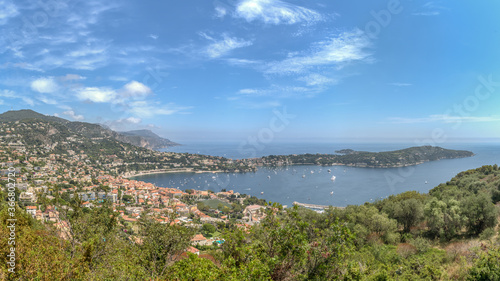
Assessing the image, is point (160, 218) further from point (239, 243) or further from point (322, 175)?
point (322, 175)

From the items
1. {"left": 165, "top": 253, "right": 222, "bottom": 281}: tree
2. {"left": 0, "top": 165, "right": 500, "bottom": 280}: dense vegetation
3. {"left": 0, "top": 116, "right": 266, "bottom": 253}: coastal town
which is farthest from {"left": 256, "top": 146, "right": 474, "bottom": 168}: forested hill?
{"left": 165, "top": 253, "right": 222, "bottom": 281}: tree

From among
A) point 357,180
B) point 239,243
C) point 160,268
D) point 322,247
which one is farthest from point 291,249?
point 357,180

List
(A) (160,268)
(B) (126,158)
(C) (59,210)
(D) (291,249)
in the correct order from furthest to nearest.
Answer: (B) (126,158), (C) (59,210), (A) (160,268), (D) (291,249)

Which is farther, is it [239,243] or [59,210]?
[59,210]

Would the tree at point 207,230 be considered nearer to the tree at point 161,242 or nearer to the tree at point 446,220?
the tree at point 446,220

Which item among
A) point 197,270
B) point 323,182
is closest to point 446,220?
point 197,270

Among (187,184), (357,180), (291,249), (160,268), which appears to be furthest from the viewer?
(187,184)

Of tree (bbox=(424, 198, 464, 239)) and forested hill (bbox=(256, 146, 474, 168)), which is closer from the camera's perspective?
tree (bbox=(424, 198, 464, 239))

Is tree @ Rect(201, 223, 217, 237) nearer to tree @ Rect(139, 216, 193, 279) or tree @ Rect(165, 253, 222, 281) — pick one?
tree @ Rect(139, 216, 193, 279)

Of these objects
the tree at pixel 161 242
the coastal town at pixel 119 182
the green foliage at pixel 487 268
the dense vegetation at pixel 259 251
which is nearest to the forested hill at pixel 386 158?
the coastal town at pixel 119 182
